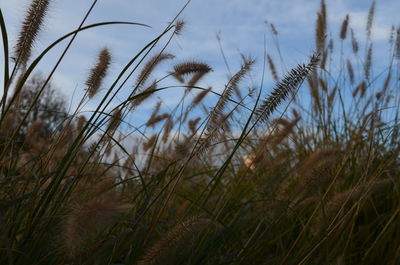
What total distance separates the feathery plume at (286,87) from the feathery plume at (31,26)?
0.65 m

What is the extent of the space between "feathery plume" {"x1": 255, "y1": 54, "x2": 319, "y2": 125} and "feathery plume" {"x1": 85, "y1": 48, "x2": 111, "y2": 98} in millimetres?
616

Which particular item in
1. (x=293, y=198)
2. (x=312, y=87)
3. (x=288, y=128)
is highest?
(x=312, y=87)

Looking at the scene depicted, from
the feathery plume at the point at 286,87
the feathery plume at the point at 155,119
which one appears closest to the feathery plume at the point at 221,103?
the feathery plume at the point at 286,87

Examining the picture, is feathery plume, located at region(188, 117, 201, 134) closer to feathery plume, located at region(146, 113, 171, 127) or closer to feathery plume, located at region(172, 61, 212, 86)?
feathery plume, located at region(146, 113, 171, 127)

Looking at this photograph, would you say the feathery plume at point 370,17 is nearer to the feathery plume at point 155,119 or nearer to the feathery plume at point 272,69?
the feathery plume at point 272,69

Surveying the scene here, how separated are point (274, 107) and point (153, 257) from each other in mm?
475

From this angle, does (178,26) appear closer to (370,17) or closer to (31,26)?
(31,26)

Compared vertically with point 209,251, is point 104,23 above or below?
above

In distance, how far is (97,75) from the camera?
1663 mm

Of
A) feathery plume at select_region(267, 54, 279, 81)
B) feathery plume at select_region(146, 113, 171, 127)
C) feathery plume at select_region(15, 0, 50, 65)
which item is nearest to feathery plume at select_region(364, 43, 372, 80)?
feathery plume at select_region(267, 54, 279, 81)

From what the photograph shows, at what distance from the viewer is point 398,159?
2.87m

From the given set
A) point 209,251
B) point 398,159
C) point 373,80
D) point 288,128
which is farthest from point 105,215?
point 373,80

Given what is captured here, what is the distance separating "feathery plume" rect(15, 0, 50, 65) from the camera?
139 cm

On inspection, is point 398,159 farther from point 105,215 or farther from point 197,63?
point 105,215
